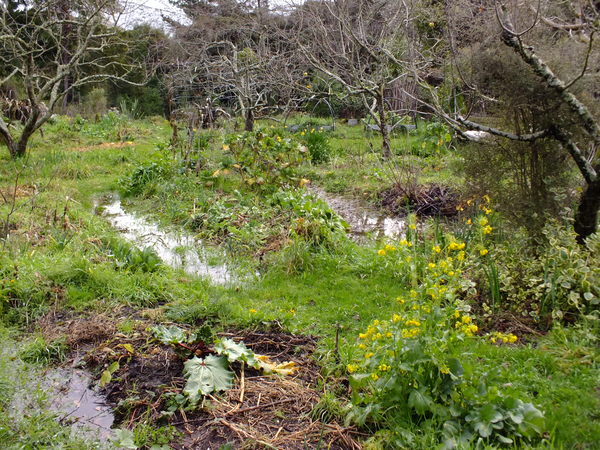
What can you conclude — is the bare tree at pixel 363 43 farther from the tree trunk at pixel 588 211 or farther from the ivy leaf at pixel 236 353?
the ivy leaf at pixel 236 353

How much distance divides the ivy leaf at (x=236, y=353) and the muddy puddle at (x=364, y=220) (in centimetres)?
286

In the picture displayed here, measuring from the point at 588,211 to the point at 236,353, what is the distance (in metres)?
3.04

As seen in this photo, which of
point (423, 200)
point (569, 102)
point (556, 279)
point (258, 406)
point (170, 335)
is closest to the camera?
point (258, 406)

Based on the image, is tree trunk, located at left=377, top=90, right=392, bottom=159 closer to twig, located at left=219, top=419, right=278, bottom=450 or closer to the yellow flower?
the yellow flower

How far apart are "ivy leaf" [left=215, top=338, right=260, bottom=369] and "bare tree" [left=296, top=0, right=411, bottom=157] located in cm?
598

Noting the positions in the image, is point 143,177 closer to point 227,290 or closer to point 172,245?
point 172,245

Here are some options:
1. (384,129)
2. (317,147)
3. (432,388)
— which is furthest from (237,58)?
(432,388)

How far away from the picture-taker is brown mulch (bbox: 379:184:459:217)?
7.00 meters

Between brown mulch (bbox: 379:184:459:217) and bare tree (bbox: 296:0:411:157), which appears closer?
brown mulch (bbox: 379:184:459:217)

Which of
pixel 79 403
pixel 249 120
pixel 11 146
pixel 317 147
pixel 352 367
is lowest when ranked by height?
pixel 79 403

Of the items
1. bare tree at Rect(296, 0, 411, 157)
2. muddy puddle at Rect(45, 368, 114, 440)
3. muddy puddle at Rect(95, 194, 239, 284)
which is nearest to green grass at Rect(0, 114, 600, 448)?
muddy puddle at Rect(45, 368, 114, 440)

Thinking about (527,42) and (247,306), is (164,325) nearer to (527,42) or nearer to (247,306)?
(247,306)

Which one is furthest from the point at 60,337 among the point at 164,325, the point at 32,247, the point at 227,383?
the point at 32,247

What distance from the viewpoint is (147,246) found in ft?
18.3
